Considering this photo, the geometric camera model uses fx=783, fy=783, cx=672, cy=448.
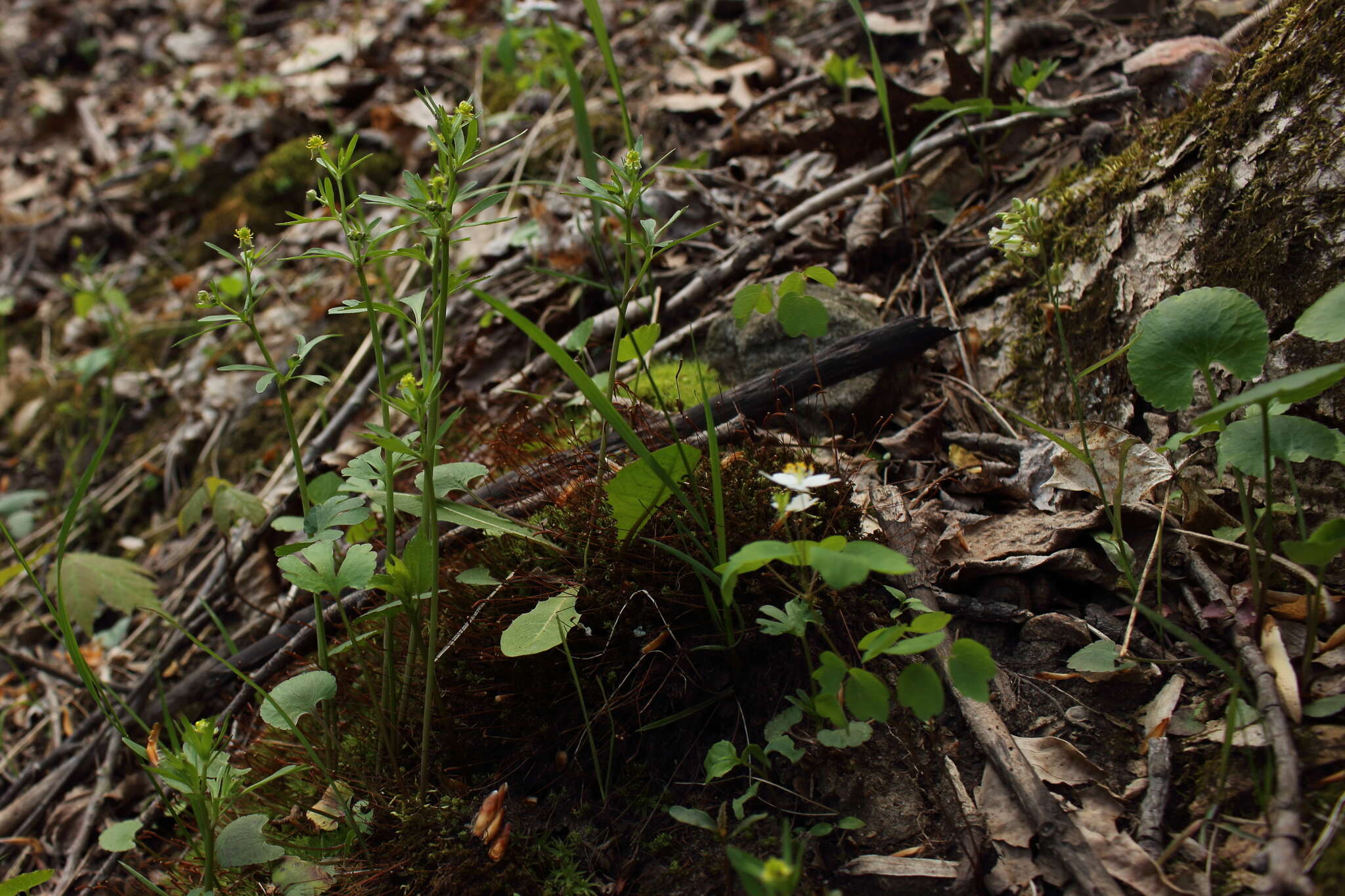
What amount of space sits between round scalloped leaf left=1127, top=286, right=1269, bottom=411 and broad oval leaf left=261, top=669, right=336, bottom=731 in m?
1.53

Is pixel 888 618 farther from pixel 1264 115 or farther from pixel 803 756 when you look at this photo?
pixel 1264 115

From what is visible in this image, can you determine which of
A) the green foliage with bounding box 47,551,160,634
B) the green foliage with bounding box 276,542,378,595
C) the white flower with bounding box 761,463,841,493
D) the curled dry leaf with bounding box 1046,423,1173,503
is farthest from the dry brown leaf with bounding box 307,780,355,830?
the curled dry leaf with bounding box 1046,423,1173,503

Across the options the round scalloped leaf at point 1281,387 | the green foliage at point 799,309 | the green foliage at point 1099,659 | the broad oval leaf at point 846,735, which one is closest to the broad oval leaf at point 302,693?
the broad oval leaf at point 846,735

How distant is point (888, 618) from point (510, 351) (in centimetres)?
186

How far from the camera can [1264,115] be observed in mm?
1702

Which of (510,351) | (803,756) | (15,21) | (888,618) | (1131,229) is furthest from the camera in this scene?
(15,21)

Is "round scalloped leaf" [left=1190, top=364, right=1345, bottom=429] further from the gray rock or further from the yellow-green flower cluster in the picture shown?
the gray rock

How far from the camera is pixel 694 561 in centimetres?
134

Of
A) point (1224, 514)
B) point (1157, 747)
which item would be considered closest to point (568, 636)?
point (1157, 747)

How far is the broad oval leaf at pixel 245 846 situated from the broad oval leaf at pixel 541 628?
0.51 metres

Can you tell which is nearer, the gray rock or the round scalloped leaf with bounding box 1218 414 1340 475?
the round scalloped leaf with bounding box 1218 414 1340 475

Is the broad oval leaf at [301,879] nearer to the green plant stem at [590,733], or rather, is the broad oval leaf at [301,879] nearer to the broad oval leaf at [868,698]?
the green plant stem at [590,733]

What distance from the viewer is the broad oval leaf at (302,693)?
1406mm

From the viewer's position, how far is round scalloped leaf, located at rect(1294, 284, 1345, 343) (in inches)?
46.5
